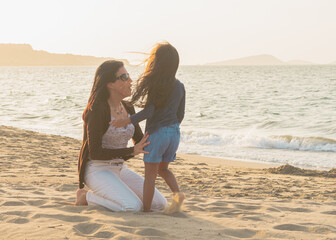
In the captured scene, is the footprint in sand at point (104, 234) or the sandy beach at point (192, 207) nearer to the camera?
the footprint in sand at point (104, 234)

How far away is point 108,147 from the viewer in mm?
4422

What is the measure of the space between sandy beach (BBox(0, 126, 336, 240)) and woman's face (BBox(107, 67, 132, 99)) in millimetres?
1229

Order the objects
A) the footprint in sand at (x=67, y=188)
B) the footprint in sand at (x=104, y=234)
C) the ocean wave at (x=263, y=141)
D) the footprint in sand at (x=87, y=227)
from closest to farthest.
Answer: the footprint in sand at (x=104, y=234) < the footprint in sand at (x=87, y=227) < the footprint in sand at (x=67, y=188) < the ocean wave at (x=263, y=141)

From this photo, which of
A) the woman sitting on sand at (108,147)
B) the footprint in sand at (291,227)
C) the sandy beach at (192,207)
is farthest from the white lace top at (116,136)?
the footprint in sand at (291,227)

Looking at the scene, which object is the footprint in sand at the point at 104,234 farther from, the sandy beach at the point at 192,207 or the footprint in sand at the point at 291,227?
the footprint in sand at the point at 291,227

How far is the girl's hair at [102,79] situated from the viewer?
4.22 m

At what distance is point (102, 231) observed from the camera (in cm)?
343

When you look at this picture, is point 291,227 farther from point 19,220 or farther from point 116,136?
point 19,220

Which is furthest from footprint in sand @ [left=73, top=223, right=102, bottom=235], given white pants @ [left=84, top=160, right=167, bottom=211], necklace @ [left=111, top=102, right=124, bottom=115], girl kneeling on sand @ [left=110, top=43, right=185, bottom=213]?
necklace @ [left=111, top=102, right=124, bottom=115]

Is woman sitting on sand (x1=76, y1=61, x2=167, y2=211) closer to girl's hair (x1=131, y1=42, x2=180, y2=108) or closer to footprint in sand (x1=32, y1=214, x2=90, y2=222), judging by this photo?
girl's hair (x1=131, y1=42, x2=180, y2=108)

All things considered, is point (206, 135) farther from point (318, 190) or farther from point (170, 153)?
point (170, 153)

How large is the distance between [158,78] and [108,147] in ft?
3.37

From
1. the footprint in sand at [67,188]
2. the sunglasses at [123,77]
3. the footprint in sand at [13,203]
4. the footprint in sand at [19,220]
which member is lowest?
the footprint in sand at [67,188]

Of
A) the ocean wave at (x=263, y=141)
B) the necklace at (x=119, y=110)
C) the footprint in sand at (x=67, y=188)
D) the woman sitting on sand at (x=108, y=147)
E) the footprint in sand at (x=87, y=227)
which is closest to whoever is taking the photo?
the footprint in sand at (x=87, y=227)
